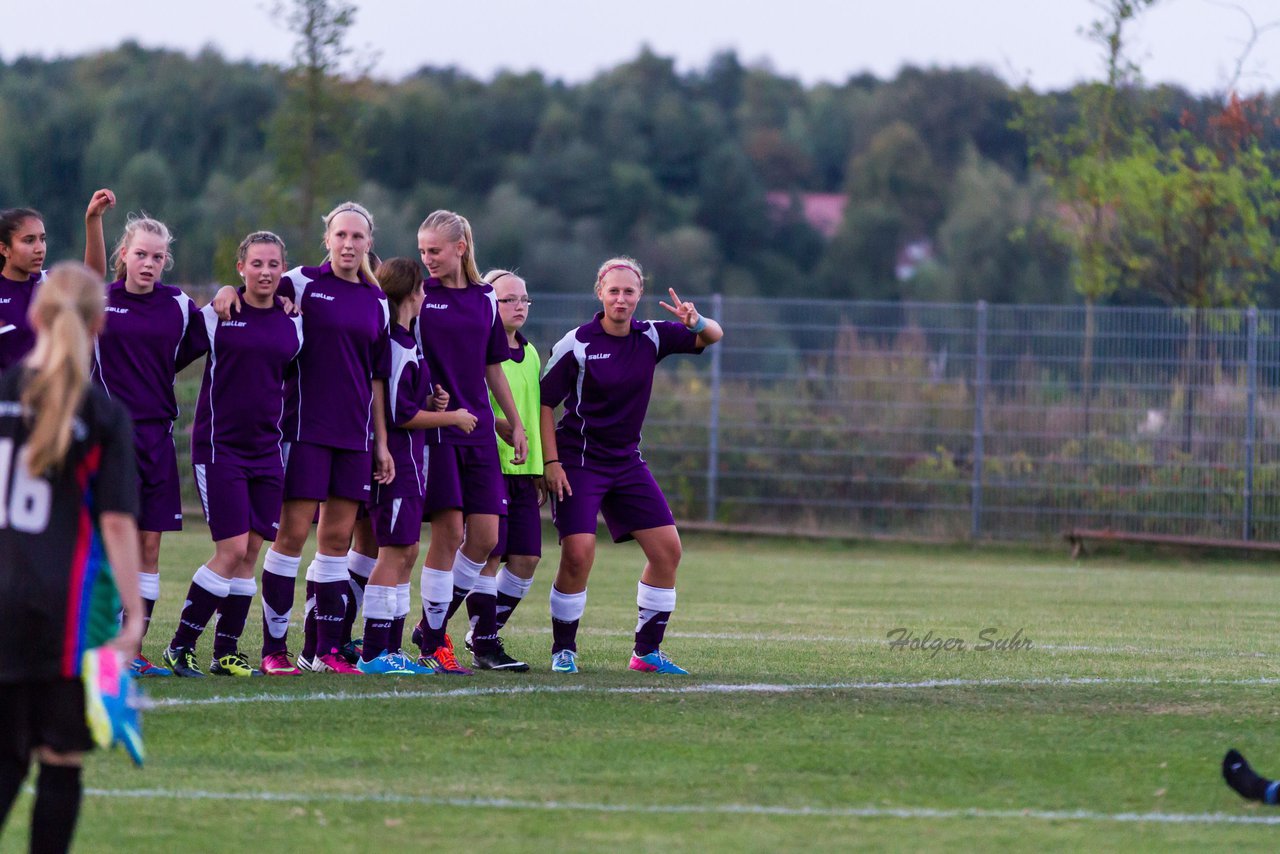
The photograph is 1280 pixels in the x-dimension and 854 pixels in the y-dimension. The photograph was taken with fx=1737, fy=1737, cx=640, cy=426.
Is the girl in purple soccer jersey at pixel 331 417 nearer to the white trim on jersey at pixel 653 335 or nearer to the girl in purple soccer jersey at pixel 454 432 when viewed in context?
the girl in purple soccer jersey at pixel 454 432

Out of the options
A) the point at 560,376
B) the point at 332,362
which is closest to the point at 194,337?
the point at 332,362

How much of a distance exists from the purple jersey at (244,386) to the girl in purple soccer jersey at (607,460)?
130 cm

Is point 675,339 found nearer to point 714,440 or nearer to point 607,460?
point 607,460

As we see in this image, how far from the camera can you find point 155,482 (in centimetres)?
758

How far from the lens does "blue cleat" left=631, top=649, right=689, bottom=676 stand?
27.2 ft

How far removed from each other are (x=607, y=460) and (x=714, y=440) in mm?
11864

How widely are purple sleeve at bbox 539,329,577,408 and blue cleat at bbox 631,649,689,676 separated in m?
1.29

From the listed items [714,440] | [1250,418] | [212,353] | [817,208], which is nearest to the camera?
[212,353]

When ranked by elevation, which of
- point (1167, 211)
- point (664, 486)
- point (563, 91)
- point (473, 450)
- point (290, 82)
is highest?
point (563, 91)

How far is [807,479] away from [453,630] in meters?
10.3

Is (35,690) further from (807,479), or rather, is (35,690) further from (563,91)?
(563,91)

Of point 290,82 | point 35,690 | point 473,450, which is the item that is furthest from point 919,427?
point 35,690

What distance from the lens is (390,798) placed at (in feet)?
17.5

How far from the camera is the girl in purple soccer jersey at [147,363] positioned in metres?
7.59
